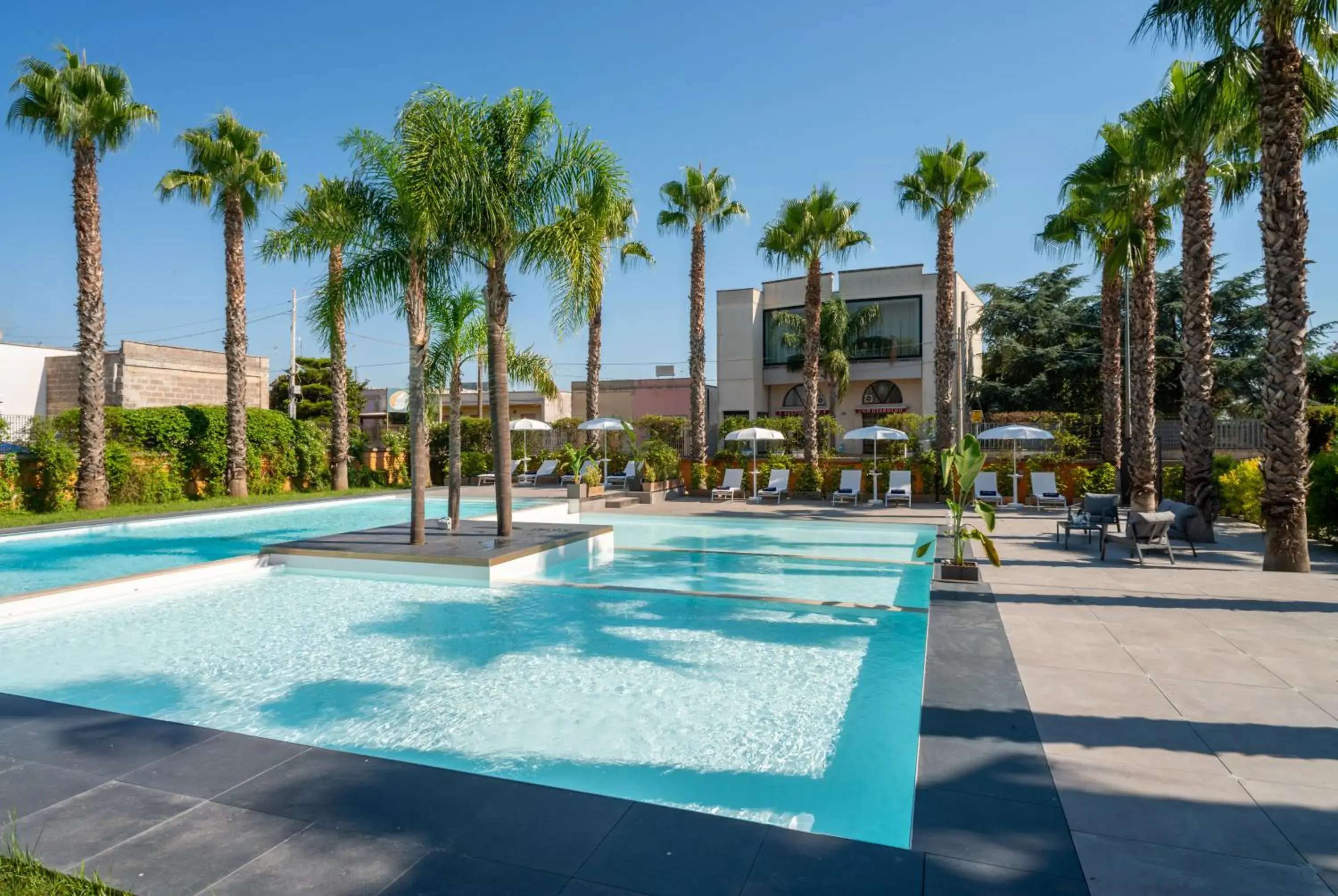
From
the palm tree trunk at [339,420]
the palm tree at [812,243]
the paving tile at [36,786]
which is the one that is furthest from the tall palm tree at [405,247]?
the palm tree at [812,243]

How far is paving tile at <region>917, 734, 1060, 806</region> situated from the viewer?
3098 mm

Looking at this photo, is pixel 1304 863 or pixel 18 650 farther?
pixel 18 650

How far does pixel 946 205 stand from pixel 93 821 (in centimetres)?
1920

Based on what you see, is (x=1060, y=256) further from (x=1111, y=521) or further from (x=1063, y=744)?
(x=1063, y=744)

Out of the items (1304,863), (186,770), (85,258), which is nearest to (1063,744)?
(1304,863)

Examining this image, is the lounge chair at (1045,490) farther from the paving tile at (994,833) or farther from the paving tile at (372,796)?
the paving tile at (372,796)

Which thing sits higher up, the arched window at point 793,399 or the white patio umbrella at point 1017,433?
the arched window at point 793,399

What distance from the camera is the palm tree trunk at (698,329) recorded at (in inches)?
839

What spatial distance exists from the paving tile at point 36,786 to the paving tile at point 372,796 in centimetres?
69

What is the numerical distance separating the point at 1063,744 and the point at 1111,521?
8776mm

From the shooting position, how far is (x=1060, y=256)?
19016 mm

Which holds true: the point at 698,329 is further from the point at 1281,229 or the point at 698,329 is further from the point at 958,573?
the point at 958,573

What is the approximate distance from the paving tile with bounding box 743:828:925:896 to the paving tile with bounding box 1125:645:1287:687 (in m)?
3.07

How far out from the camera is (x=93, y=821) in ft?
9.73
